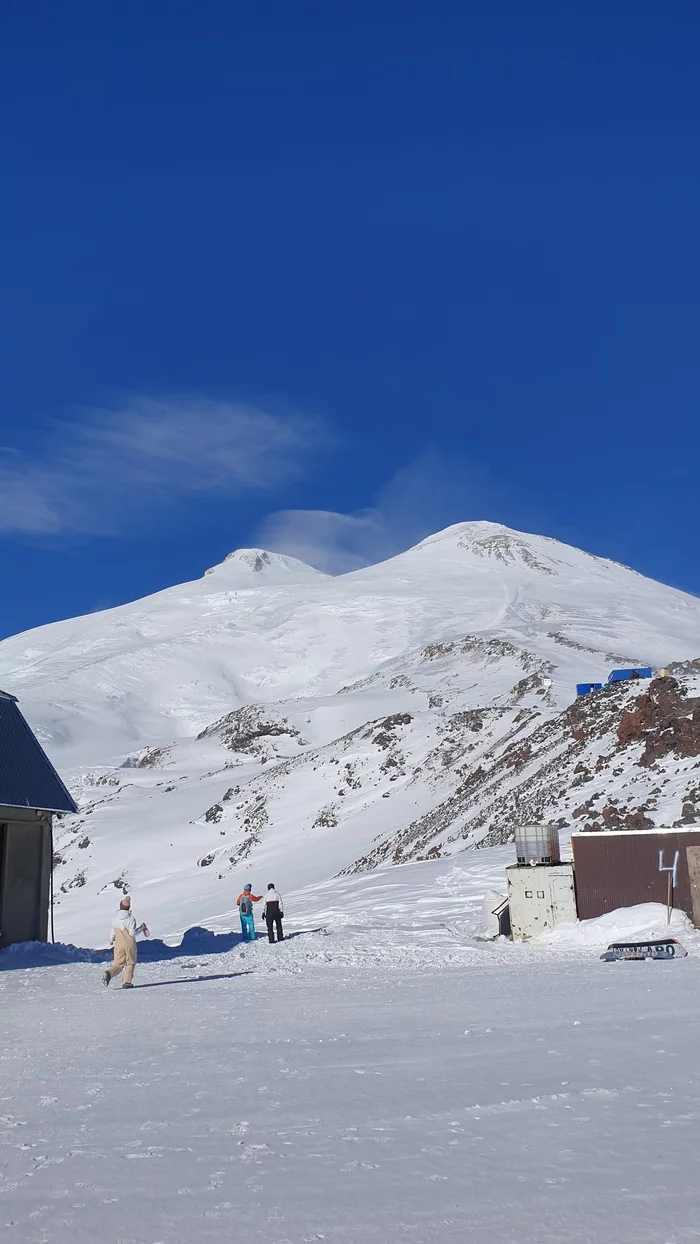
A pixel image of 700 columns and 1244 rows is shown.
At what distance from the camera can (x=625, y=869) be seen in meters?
20.3

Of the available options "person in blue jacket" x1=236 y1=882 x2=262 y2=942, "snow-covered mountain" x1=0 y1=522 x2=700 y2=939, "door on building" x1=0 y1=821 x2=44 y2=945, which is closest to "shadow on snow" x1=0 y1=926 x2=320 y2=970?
"person in blue jacket" x1=236 y1=882 x2=262 y2=942

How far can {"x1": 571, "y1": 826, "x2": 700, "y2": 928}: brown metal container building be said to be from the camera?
20.0 meters

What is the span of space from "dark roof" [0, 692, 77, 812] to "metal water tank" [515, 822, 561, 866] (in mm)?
8831

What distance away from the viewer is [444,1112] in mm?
6586

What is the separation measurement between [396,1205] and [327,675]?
138 meters

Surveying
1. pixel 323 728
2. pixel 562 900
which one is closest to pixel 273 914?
pixel 562 900

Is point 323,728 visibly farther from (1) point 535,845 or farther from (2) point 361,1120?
(2) point 361,1120

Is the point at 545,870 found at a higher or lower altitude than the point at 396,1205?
higher

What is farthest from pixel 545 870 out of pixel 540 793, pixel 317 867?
pixel 317 867

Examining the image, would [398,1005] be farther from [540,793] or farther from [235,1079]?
[540,793]

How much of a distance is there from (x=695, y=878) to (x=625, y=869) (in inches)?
60.9

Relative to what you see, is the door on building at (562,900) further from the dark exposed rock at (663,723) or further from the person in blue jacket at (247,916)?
the dark exposed rock at (663,723)

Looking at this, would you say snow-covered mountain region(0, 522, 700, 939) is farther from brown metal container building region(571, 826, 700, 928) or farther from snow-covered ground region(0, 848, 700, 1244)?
snow-covered ground region(0, 848, 700, 1244)

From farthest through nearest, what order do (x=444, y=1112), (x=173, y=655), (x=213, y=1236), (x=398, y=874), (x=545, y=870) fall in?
(x=173, y=655), (x=398, y=874), (x=545, y=870), (x=444, y=1112), (x=213, y=1236)
